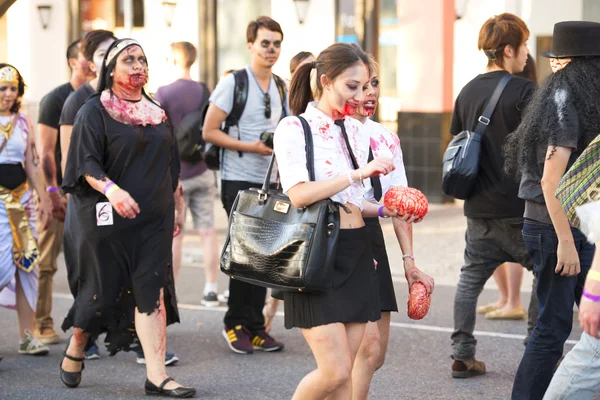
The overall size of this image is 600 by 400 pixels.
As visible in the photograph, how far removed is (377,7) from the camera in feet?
54.9

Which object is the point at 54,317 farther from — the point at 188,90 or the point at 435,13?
the point at 435,13

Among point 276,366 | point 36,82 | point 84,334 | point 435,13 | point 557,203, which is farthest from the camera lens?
point 36,82

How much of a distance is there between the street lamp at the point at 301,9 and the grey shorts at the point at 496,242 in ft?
35.8

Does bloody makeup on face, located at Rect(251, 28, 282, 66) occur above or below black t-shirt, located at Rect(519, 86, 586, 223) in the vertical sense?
above

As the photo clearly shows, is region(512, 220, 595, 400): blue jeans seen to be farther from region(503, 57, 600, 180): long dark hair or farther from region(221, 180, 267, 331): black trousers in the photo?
region(221, 180, 267, 331): black trousers

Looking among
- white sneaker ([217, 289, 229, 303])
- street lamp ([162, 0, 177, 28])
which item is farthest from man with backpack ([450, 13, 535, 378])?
street lamp ([162, 0, 177, 28])

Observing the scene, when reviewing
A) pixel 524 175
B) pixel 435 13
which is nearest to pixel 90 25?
pixel 435 13

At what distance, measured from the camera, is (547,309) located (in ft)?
17.4

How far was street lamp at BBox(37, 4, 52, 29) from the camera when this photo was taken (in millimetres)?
19891

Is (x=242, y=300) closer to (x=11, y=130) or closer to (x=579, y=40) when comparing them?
(x=11, y=130)

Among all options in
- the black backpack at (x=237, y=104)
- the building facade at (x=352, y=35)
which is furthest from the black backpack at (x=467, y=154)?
the building facade at (x=352, y=35)

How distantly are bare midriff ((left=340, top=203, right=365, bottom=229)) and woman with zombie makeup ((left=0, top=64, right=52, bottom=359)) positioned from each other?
3.29 m

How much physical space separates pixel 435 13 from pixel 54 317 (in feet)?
29.2

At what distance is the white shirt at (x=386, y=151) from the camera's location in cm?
523
